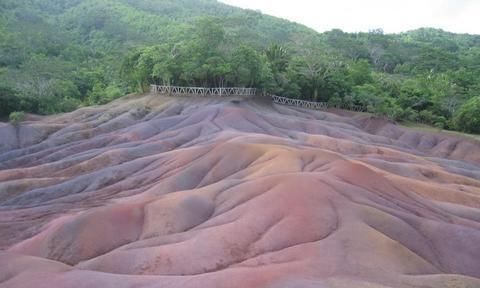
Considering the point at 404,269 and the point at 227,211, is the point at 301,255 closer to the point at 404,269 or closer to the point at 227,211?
the point at 404,269

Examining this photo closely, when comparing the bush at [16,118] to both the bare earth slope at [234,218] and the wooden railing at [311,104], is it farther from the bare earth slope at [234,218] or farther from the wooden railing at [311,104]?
the wooden railing at [311,104]

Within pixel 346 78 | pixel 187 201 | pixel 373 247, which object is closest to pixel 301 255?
pixel 373 247

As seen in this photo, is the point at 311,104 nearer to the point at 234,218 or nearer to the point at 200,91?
the point at 200,91

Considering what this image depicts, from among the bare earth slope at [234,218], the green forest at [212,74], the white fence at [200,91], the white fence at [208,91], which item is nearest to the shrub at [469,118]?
the green forest at [212,74]

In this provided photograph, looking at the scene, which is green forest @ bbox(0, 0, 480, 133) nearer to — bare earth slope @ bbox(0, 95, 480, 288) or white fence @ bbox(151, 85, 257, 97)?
white fence @ bbox(151, 85, 257, 97)

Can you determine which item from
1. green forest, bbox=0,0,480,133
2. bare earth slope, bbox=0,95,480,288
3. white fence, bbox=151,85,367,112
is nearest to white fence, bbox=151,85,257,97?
white fence, bbox=151,85,367,112

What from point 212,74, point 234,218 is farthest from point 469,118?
point 234,218

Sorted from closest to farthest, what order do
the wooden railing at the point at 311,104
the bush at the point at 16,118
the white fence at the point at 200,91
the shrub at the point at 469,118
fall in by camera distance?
the bush at the point at 16,118, the white fence at the point at 200,91, the shrub at the point at 469,118, the wooden railing at the point at 311,104
